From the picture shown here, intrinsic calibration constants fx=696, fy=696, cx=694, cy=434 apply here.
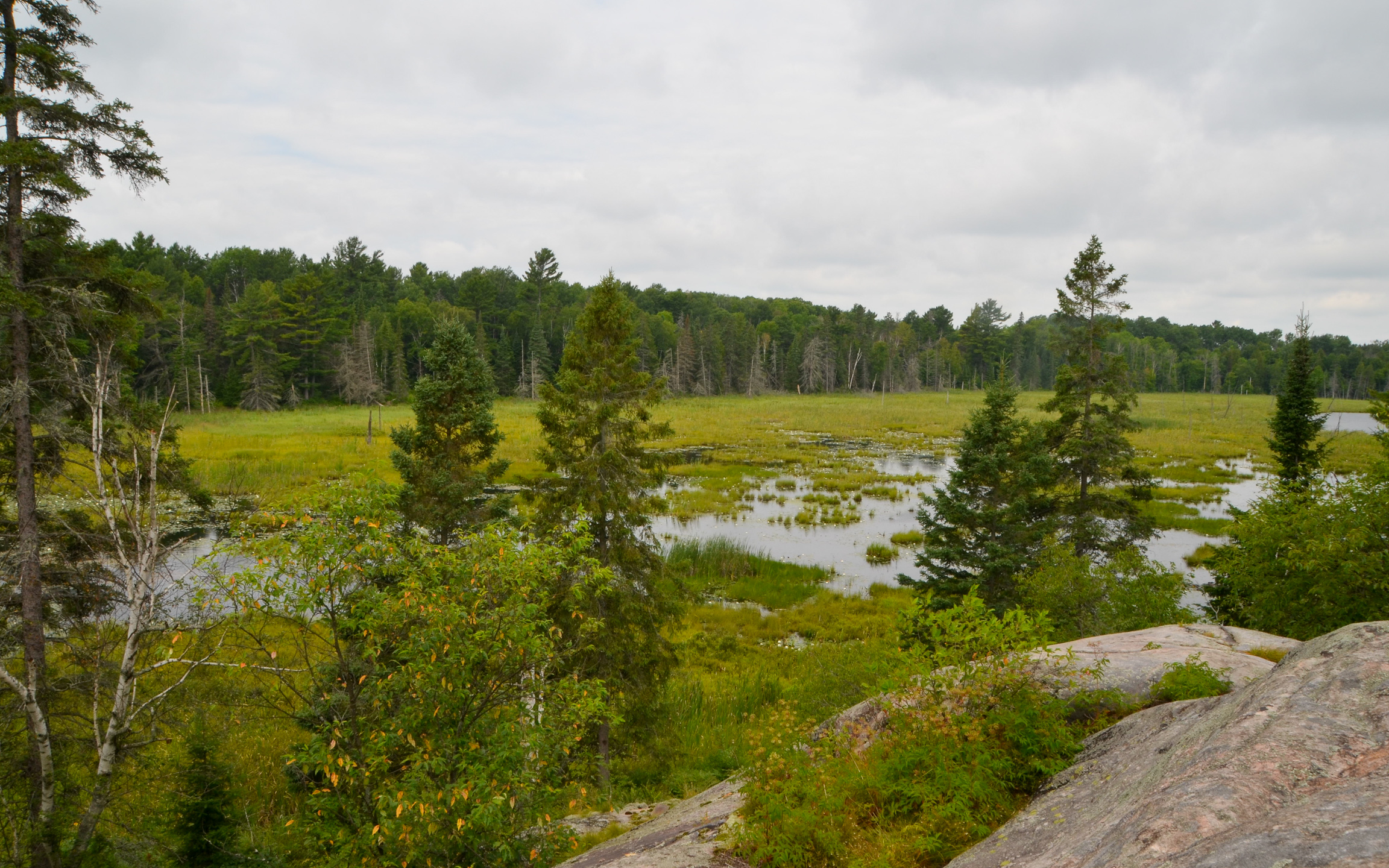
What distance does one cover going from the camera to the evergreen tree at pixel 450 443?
15.8 meters

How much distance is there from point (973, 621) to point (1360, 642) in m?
3.07

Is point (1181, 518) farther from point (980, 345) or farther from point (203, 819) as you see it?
point (980, 345)

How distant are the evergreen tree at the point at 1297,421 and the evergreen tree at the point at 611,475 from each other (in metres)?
26.6

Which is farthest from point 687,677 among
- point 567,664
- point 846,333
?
point 846,333

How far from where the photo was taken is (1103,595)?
52.5ft

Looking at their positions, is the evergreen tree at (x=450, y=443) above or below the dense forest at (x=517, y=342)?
below

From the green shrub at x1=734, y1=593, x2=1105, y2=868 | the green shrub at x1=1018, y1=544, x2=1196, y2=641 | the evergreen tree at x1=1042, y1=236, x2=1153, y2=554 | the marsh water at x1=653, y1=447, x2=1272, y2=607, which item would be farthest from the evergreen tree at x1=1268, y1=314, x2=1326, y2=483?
the green shrub at x1=734, y1=593, x2=1105, y2=868

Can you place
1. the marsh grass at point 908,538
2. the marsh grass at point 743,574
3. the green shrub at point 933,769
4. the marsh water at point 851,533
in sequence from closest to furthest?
1. the green shrub at point 933,769
2. the marsh grass at point 743,574
3. the marsh water at point 851,533
4. the marsh grass at point 908,538

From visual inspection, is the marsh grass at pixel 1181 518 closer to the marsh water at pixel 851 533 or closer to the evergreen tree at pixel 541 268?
the marsh water at pixel 851 533

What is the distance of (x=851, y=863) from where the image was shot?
6.00 metres

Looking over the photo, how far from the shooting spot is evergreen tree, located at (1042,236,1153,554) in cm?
2320

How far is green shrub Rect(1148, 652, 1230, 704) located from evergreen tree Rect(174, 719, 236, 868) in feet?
38.8

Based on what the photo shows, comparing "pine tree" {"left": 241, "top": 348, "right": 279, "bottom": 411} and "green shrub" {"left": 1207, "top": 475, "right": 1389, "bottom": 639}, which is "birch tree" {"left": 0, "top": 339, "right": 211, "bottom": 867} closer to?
"green shrub" {"left": 1207, "top": 475, "right": 1389, "bottom": 639}

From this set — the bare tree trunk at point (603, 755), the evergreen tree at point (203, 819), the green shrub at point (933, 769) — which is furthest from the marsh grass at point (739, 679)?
the evergreen tree at point (203, 819)
